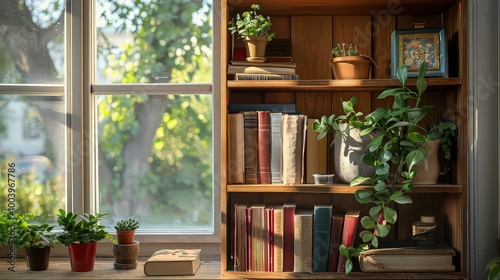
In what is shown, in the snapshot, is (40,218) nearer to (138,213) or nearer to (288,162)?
(138,213)

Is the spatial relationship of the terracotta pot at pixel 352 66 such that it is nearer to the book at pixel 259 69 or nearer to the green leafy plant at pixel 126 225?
the book at pixel 259 69

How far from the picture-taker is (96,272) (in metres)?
2.74

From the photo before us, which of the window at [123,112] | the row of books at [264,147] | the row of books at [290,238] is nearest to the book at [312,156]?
the row of books at [264,147]

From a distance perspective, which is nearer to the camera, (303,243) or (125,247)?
(303,243)

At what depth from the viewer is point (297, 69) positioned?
9.47 ft

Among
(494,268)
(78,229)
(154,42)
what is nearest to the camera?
(494,268)

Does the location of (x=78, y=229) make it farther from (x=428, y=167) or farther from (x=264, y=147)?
(x=428, y=167)

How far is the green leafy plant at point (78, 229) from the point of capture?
273 centimetres

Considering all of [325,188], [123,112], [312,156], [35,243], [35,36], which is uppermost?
[35,36]

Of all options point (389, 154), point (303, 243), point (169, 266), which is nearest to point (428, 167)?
point (389, 154)

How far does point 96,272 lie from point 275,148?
0.89m

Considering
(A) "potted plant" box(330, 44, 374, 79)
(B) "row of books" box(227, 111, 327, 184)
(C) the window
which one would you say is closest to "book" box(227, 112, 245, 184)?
(B) "row of books" box(227, 111, 327, 184)

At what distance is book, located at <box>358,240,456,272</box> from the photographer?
2551 millimetres

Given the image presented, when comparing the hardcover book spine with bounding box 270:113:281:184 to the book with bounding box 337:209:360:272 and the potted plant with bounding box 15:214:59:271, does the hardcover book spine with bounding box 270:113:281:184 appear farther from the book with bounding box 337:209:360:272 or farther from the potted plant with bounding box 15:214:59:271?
the potted plant with bounding box 15:214:59:271
